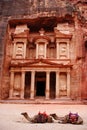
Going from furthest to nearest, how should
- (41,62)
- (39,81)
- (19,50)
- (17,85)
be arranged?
(19,50) → (39,81) → (17,85) → (41,62)

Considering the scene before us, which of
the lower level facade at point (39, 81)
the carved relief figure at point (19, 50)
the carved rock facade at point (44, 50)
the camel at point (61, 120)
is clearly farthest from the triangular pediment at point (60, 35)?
the camel at point (61, 120)

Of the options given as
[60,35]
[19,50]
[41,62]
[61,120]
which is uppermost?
[60,35]

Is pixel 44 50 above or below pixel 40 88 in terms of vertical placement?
above

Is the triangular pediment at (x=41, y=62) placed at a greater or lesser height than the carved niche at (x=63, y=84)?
greater

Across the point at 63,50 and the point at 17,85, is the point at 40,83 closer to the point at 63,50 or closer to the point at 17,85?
the point at 17,85

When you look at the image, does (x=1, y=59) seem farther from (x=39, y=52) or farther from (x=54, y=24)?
(x=54, y=24)

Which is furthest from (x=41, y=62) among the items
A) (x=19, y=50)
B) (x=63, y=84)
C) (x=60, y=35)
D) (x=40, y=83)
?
(x=60, y=35)

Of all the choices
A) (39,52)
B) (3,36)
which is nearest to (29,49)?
(39,52)

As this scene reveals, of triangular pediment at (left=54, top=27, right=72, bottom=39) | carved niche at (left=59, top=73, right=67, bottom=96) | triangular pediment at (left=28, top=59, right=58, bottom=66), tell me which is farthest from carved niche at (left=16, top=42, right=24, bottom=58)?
carved niche at (left=59, top=73, right=67, bottom=96)

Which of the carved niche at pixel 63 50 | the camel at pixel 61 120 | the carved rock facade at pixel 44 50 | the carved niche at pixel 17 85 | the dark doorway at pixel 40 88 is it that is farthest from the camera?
the dark doorway at pixel 40 88

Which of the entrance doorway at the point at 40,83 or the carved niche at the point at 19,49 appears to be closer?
the entrance doorway at the point at 40,83

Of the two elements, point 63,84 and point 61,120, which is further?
point 63,84

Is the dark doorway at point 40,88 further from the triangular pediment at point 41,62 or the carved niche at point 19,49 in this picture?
the carved niche at point 19,49

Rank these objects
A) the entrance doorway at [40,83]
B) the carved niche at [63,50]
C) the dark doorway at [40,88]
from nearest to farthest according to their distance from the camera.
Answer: the entrance doorway at [40,83]
the carved niche at [63,50]
the dark doorway at [40,88]
